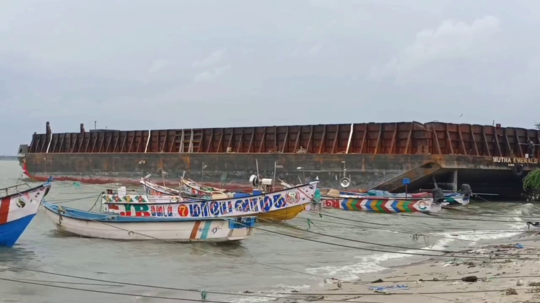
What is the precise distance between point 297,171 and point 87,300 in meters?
28.0

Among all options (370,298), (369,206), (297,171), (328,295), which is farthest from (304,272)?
(297,171)

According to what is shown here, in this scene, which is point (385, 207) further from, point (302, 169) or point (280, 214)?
point (302, 169)

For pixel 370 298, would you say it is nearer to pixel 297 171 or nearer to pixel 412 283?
pixel 412 283

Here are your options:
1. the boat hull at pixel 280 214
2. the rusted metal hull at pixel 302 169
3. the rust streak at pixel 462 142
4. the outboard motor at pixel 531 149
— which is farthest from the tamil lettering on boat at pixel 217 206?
the outboard motor at pixel 531 149

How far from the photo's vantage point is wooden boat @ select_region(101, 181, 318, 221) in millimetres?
21703

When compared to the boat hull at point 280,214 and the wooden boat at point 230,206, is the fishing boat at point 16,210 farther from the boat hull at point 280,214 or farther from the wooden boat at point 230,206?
the boat hull at point 280,214

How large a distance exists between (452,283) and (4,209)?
474 inches

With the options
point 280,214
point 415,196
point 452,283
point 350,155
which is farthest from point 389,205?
point 452,283

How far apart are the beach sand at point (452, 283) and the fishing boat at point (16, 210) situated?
905cm

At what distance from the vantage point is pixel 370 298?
10.4 metres

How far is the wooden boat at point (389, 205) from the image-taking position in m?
29.3

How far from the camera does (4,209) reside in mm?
17203

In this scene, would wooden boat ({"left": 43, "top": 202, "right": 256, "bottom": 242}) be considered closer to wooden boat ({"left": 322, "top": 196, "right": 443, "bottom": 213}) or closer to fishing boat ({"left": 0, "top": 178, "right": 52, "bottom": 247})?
fishing boat ({"left": 0, "top": 178, "right": 52, "bottom": 247})

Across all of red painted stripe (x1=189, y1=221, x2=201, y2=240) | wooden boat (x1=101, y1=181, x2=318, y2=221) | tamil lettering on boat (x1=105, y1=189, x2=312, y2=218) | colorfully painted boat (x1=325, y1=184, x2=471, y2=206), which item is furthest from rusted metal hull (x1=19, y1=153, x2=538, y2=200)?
red painted stripe (x1=189, y1=221, x2=201, y2=240)
